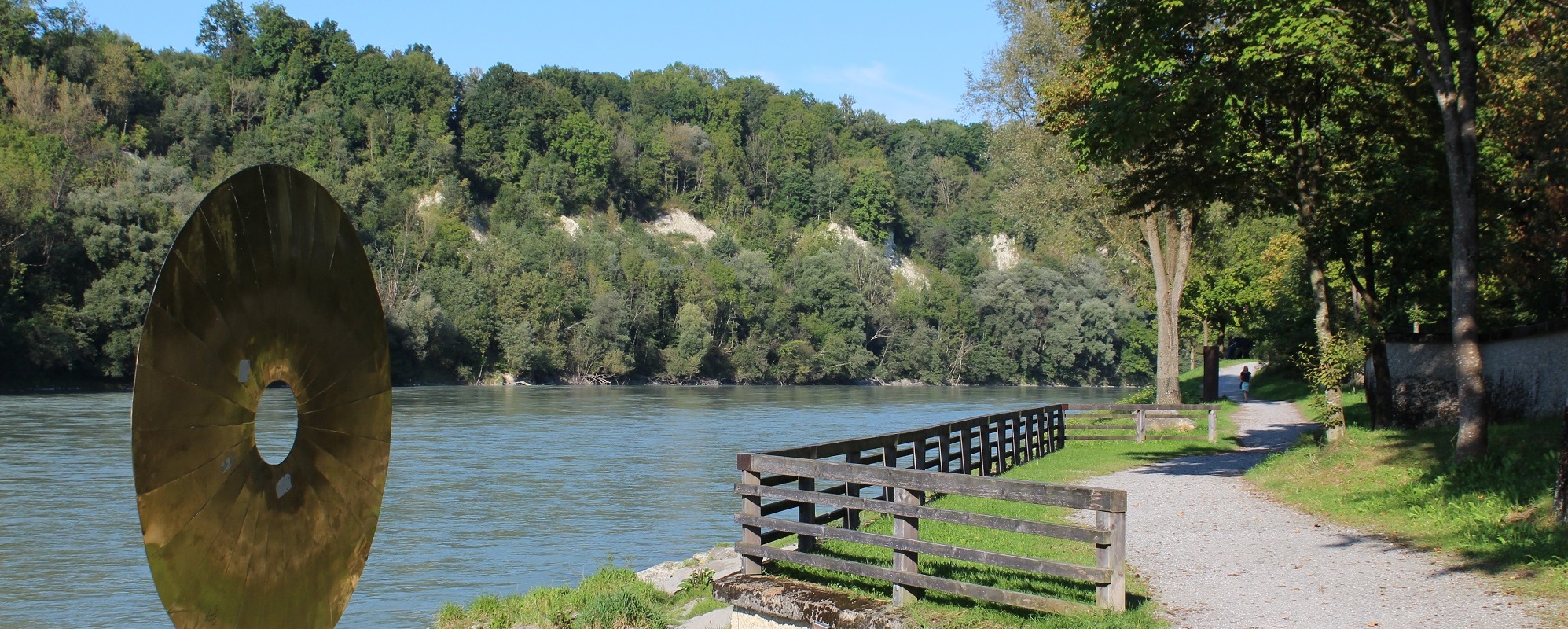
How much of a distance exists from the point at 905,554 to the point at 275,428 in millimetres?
34354

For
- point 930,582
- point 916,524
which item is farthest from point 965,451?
point 930,582

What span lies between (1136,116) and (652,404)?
5090cm

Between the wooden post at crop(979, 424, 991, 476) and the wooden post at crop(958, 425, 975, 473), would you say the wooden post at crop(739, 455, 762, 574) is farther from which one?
the wooden post at crop(979, 424, 991, 476)

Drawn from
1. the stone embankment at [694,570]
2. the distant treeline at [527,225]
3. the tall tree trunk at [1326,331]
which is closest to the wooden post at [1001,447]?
the tall tree trunk at [1326,331]

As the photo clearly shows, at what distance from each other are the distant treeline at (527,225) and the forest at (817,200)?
35cm

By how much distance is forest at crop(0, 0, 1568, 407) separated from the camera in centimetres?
1881

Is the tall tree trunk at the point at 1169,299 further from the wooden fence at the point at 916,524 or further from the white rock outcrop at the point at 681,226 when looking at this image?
the white rock outcrop at the point at 681,226

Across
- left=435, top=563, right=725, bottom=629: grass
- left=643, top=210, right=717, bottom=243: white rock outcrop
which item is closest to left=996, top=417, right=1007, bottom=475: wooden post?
left=435, top=563, right=725, bottom=629: grass

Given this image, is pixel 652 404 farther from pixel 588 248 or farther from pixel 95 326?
pixel 588 248

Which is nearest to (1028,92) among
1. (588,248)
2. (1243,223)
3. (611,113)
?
(1243,223)

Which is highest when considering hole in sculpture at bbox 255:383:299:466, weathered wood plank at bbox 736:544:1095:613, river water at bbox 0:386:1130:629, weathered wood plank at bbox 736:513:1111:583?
weathered wood plank at bbox 736:513:1111:583

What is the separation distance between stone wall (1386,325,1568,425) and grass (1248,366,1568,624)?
0.62 meters

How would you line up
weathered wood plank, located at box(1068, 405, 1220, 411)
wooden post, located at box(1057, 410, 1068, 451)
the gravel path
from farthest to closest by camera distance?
1. weathered wood plank, located at box(1068, 405, 1220, 411)
2. wooden post, located at box(1057, 410, 1068, 451)
3. the gravel path

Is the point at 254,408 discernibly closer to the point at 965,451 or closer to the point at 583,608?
the point at 583,608
